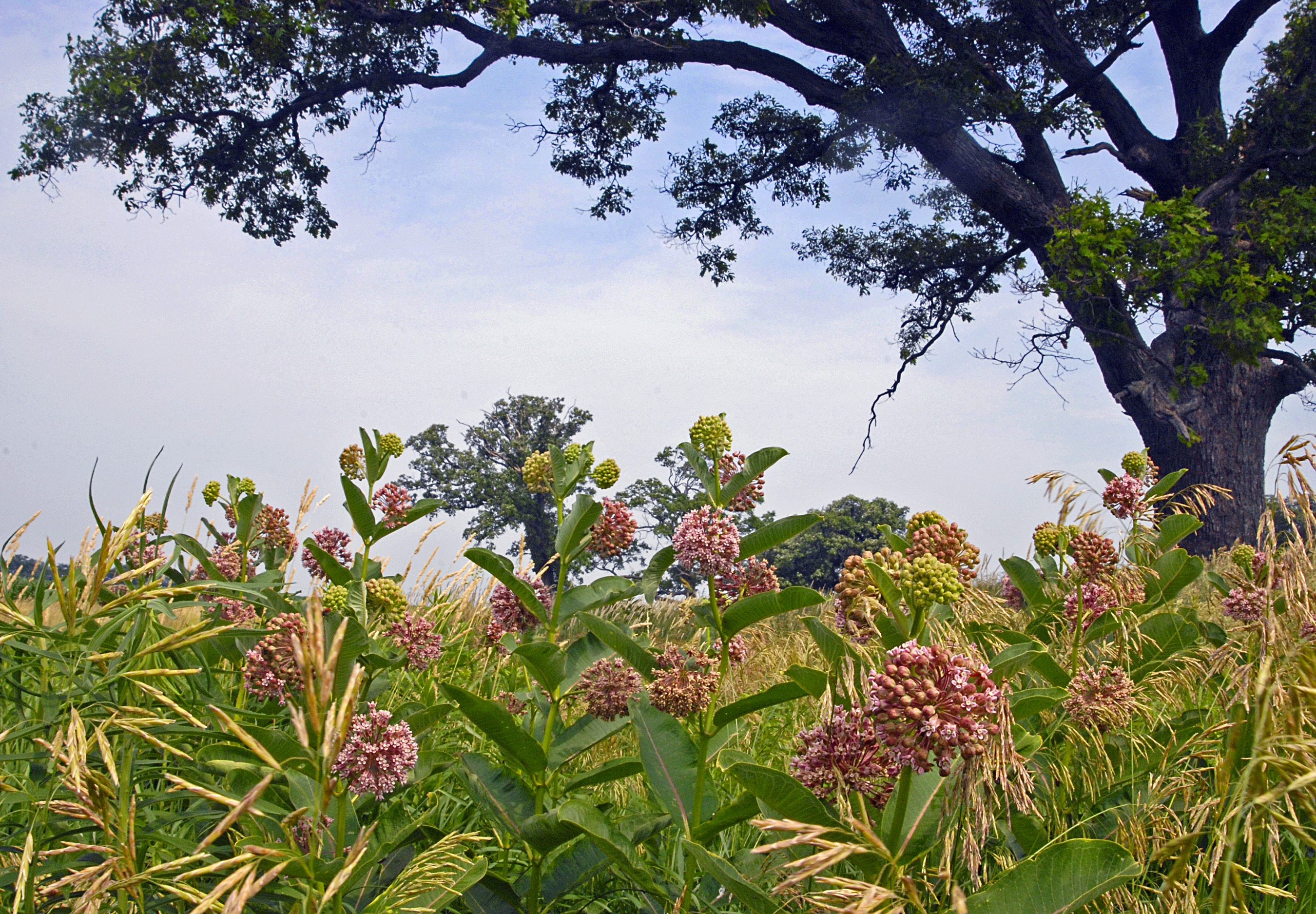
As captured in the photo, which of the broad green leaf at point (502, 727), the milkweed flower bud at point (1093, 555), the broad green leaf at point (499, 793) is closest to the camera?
the broad green leaf at point (502, 727)

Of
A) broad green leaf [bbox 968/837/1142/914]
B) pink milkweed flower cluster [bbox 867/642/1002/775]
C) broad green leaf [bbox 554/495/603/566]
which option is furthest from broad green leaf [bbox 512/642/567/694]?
broad green leaf [bbox 968/837/1142/914]

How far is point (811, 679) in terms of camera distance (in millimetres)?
1508

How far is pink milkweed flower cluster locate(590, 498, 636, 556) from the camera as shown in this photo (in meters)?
2.02

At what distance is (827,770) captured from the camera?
1.51 metres

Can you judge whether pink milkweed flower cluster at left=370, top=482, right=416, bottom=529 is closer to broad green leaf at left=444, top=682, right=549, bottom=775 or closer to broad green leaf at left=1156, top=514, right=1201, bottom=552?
broad green leaf at left=444, top=682, right=549, bottom=775

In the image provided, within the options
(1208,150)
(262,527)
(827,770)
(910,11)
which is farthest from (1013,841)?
(910,11)

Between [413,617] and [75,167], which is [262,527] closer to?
[413,617]

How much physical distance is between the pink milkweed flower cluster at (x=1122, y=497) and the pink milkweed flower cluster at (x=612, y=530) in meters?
1.77

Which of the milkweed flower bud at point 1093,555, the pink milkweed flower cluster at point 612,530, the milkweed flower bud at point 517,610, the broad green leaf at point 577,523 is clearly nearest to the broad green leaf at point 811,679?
the broad green leaf at point 577,523

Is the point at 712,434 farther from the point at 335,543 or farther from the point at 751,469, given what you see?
the point at 335,543

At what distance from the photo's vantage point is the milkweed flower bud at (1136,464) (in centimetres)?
337

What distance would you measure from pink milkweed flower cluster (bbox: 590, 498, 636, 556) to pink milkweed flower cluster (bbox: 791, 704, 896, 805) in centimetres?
64

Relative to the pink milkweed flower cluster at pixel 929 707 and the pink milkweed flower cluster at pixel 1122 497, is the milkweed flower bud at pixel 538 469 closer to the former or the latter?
the pink milkweed flower cluster at pixel 929 707

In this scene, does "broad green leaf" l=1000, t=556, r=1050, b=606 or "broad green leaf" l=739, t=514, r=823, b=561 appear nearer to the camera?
"broad green leaf" l=739, t=514, r=823, b=561
